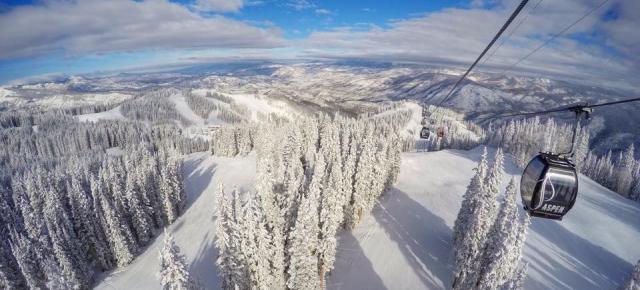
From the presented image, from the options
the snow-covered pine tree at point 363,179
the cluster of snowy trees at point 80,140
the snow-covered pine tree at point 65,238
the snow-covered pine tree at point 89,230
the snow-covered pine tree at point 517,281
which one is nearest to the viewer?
the snow-covered pine tree at point 517,281

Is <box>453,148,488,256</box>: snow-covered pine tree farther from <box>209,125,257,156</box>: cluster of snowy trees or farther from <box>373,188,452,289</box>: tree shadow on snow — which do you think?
<box>209,125,257,156</box>: cluster of snowy trees

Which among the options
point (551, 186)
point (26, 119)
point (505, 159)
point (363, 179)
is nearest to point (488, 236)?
point (363, 179)

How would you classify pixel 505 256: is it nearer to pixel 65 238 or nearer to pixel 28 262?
pixel 28 262

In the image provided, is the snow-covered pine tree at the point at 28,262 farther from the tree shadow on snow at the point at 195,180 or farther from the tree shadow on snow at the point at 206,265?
the tree shadow on snow at the point at 195,180

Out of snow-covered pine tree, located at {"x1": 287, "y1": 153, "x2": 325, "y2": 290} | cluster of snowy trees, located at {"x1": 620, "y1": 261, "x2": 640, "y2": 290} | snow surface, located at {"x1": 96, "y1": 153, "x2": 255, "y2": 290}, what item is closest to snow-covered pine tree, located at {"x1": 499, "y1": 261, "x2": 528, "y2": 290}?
cluster of snowy trees, located at {"x1": 620, "y1": 261, "x2": 640, "y2": 290}

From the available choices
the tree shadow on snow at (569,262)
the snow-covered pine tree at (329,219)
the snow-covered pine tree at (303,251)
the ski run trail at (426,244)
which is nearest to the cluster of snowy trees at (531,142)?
the ski run trail at (426,244)

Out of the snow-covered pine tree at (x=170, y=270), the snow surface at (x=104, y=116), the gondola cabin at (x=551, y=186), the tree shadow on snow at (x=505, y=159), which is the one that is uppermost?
the gondola cabin at (x=551, y=186)
